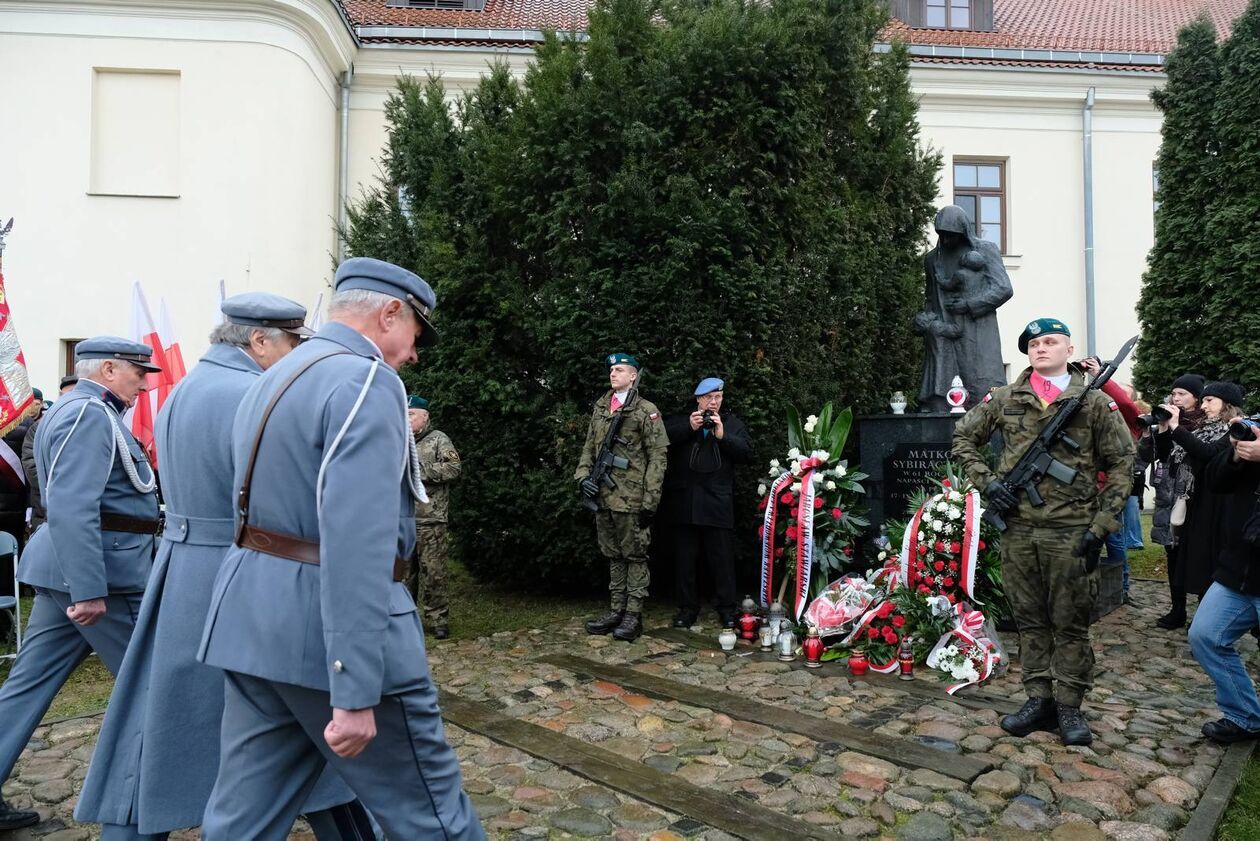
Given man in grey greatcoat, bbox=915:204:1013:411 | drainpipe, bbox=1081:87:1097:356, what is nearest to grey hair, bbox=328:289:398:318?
man in grey greatcoat, bbox=915:204:1013:411

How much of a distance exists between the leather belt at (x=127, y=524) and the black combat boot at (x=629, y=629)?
3.70m

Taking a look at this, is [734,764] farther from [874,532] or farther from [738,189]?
[738,189]

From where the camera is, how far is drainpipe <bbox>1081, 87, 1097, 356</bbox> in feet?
55.7

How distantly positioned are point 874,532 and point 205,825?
19.9 ft

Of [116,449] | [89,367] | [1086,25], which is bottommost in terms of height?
[116,449]

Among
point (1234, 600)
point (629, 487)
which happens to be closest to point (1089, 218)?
point (629, 487)

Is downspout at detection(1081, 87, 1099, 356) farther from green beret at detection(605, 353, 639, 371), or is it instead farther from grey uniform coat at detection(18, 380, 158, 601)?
grey uniform coat at detection(18, 380, 158, 601)

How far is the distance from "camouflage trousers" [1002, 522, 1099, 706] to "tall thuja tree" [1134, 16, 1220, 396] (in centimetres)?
866

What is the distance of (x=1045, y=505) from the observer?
15.1 feet

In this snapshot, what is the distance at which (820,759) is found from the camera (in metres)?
4.34

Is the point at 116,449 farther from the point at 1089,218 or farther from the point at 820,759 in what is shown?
the point at 1089,218

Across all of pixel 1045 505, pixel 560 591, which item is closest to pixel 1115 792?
pixel 1045 505

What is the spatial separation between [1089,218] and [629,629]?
14.3 m

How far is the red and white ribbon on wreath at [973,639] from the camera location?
18.5ft
